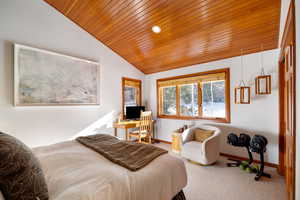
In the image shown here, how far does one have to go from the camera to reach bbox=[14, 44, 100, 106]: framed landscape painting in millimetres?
2526

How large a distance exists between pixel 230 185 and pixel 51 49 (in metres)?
4.16

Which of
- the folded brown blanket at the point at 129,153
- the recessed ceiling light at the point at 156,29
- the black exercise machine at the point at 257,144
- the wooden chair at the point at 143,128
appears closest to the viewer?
the folded brown blanket at the point at 129,153

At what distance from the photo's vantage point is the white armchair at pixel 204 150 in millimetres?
2676

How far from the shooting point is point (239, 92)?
10.1 feet

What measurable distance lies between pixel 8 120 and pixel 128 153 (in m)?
2.42

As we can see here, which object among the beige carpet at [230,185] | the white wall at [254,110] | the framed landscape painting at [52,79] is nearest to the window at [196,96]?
the white wall at [254,110]

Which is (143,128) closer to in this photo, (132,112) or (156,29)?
(132,112)

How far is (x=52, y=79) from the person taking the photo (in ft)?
9.50

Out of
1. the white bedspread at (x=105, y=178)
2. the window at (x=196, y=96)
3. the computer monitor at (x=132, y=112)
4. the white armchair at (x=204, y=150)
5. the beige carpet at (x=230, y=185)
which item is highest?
the window at (x=196, y=96)

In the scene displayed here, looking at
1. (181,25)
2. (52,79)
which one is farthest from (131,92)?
(181,25)

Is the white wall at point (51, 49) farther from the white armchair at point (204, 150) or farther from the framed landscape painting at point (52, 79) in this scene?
the white armchair at point (204, 150)

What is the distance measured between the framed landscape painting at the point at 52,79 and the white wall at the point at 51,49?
119mm

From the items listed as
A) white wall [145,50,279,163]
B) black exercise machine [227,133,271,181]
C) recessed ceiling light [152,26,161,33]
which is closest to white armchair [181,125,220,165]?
black exercise machine [227,133,271,181]

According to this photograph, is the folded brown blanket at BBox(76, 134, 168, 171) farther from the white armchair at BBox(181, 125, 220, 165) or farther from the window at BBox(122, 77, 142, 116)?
the window at BBox(122, 77, 142, 116)
